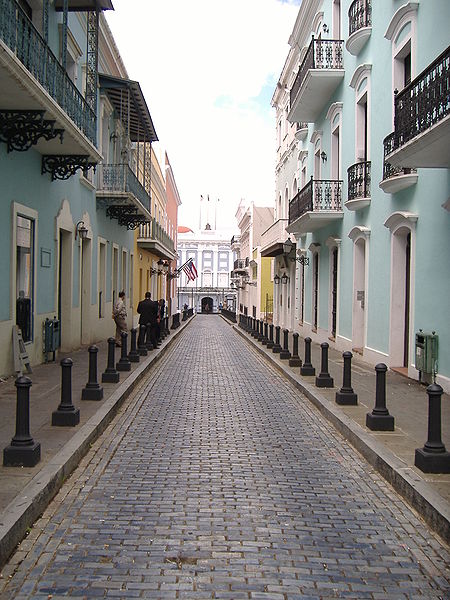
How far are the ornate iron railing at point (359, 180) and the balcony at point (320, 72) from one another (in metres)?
3.23

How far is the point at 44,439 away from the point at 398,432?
3.96 meters

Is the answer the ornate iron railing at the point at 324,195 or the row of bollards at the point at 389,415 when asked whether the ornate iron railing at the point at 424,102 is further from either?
the ornate iron railing at the point at 324,195

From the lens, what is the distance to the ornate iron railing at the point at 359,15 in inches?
562

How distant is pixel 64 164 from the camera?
12.8 metres

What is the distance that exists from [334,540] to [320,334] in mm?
15574

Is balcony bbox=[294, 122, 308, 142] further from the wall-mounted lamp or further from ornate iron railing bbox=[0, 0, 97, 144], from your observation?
ornate iron railing bbox=[0, 0, 97, 144]

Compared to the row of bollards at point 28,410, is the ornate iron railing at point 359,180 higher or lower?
higher

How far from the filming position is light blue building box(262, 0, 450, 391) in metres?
9.91

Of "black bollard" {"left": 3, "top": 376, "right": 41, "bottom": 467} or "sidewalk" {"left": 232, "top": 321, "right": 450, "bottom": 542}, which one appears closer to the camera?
"sidewalk" {"left": 232, "top": 321, "right": 450, "bottom": 542}

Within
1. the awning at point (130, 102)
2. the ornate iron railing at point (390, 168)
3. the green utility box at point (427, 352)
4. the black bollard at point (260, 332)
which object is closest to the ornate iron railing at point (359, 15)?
the ornate iron railing at point (390, 168)

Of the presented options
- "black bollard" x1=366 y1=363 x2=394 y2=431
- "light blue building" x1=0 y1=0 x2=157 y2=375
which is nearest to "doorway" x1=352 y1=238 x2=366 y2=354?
"light blue building" x1=0 y1=0 x2=157 y2=375

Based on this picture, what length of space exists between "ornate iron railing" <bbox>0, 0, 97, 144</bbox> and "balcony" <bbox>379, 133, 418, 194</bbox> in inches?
228

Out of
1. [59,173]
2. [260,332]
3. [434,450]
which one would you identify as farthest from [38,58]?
[260,332]

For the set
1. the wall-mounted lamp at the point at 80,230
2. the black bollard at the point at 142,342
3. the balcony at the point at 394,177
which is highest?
the balcony at the point at 394,177
